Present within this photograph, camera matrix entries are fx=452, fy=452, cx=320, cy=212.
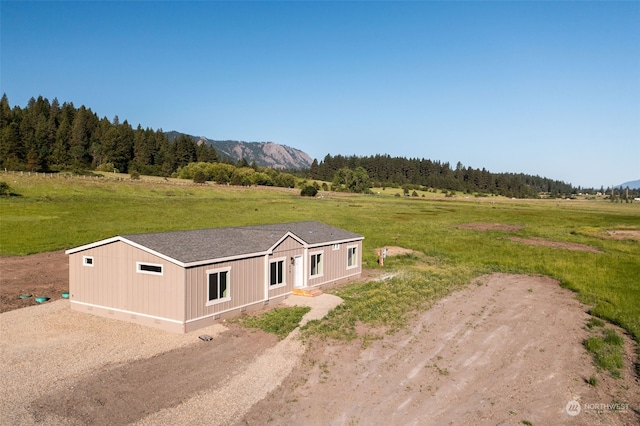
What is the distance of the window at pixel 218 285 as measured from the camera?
67.7ft

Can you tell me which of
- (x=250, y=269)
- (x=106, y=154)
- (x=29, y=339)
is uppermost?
(x=106, y=154)

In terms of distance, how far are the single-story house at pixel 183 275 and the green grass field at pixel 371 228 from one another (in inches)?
502

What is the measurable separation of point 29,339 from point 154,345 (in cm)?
526

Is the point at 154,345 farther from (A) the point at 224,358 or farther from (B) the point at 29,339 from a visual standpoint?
(B) the point at 29,339

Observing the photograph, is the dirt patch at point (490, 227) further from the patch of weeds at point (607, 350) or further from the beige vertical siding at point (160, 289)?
the beige vertical siding at point (160, 289)

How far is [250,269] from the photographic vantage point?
2259 cm

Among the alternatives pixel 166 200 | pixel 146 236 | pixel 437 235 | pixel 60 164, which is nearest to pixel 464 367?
pixel 146 236

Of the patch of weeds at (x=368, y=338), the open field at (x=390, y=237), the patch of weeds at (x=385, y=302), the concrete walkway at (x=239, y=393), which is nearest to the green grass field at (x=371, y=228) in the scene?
the open field at (x=390, y=237)

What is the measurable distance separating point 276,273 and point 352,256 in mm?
8580

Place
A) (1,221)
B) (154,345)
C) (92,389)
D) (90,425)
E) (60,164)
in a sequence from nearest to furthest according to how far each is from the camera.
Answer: (90,425) → (92,389) → (154,345) → (1,221) → (60,164)

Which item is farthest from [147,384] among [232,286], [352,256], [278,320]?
[352,256]

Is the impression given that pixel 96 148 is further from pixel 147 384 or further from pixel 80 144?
pixel 147 384

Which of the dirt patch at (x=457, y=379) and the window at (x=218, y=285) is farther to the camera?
the window at (x=218, y=285)

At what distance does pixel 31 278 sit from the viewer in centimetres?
2911
